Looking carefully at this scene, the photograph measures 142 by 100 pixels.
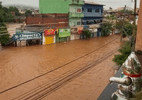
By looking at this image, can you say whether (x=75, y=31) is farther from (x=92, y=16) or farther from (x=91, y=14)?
(x=92, y=16)

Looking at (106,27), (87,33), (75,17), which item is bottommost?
(87,33)

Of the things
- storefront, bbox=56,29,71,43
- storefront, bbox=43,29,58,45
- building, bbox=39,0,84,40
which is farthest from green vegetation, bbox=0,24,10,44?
building, bbox=39,0,84,40

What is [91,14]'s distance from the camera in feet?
114

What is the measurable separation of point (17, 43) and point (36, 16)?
28.3 feet

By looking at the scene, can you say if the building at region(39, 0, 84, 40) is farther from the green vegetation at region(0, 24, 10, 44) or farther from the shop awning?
the green vegetation at region(0, 24, 10, 44)

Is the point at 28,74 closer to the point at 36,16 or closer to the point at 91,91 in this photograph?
the point at 91,91

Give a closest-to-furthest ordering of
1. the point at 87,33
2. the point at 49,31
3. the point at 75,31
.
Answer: the point at 49,31 < the point at 75,31 < the point at 87,33

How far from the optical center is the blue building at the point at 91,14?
33.1 m

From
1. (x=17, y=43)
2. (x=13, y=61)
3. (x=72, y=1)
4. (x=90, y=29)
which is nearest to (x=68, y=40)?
(x=90, y=29)

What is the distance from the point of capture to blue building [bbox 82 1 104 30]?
1303 inches

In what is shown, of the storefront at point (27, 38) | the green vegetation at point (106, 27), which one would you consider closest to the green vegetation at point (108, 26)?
the green vegetation at point (106, 27)

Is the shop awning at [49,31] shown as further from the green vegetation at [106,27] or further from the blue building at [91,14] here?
the green vegetation at [106,27]

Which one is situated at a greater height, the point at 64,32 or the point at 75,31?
the point at 75,31

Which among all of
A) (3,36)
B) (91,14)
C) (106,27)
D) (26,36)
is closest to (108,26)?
(106,27)
